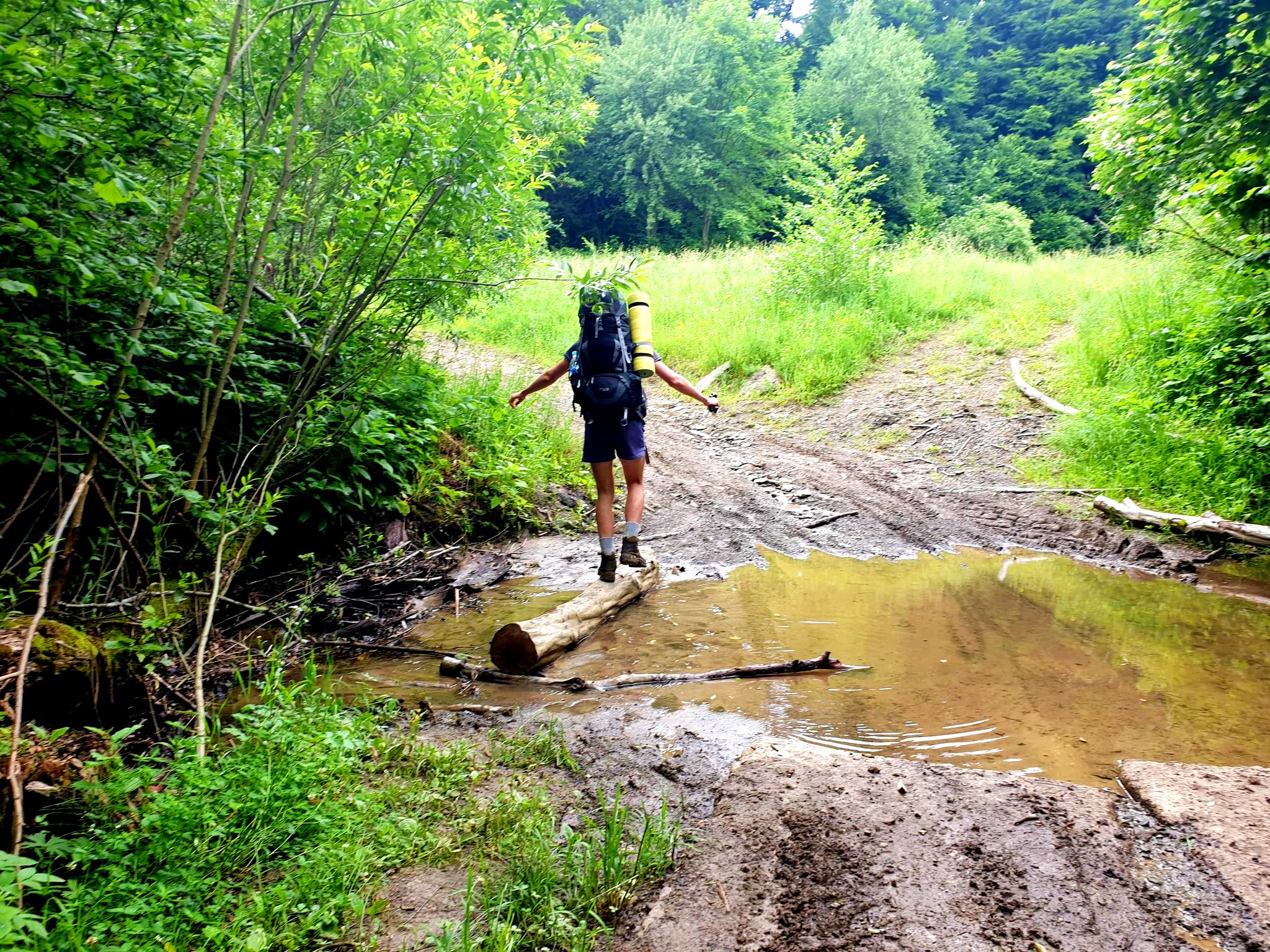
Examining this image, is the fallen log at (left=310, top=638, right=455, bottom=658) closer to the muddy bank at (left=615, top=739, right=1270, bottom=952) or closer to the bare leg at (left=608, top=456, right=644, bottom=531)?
the bare leg at (left=608, top=456, right=644, bottom=531)

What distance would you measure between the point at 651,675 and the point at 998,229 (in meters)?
28.0

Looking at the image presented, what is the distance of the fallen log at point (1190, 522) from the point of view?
613cm

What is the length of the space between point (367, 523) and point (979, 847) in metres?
4.91

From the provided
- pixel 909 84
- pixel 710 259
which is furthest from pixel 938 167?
pixel 710 259

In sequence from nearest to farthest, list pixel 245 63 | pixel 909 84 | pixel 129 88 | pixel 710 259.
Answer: pixel 129 88 → pixel 245 63 → pixel 710 259 → pixel 909 84

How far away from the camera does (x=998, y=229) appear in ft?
87.0

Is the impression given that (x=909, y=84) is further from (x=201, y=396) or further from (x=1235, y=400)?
(x=201, y=396)

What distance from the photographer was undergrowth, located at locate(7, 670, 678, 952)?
212 centimetres

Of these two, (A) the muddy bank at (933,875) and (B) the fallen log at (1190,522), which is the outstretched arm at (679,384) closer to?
(A) the muddy bank at (933,875)

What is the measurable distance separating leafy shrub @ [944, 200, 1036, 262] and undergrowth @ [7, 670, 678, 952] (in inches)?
1011

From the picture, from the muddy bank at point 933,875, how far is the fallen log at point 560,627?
5.26ft

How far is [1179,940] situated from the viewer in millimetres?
2227

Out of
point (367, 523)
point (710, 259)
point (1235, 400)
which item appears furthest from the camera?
point (710, 259)

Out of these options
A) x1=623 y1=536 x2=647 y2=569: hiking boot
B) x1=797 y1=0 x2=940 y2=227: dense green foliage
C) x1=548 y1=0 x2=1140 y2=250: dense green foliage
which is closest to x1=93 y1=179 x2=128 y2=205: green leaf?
x1=623 y1=536 x2=647 y2=569: hiking boot
